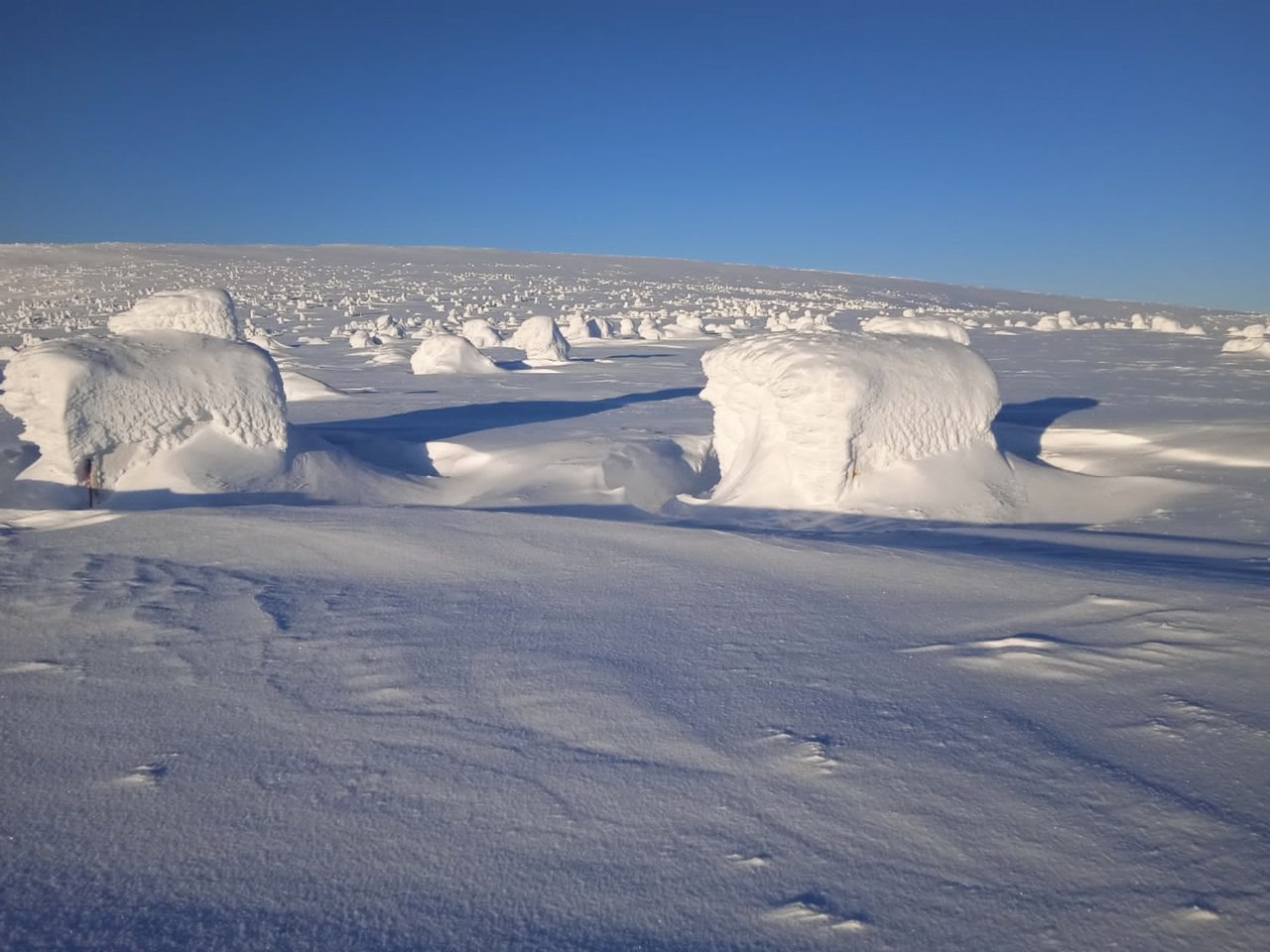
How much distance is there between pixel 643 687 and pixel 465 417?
12.9 meters

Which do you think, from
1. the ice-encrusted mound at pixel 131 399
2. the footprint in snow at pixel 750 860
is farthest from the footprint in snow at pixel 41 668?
the ice-encrusted mound at pixel 131 399

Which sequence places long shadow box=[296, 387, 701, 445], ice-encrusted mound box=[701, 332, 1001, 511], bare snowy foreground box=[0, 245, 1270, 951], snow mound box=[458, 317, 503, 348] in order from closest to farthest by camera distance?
bare snowy foreground box=[0, 245, 1270, 951] → ice-encrusted mound box=[701, 332, 1001, 511] → long shadow box=[296, 387, 701, 445] → snow mound box=[458, 317, 503, 348]

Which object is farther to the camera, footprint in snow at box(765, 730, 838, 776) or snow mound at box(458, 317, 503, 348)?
snow mound at box(458, 317, 503, 348)

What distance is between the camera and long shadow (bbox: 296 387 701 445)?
45.3ft

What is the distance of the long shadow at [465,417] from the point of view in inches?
543

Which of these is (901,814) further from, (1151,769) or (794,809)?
(1151,769)

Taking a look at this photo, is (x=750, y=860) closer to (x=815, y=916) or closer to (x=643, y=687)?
(x=815, y=916)

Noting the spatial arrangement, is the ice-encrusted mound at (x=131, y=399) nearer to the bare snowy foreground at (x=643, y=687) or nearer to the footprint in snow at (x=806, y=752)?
the bare snowy foreground at (x=643, y=687)

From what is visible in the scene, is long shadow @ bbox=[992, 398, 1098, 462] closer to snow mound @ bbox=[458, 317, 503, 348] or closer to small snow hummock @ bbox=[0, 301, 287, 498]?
small snow hummock @ bbox=[0, 301, 287, 498]

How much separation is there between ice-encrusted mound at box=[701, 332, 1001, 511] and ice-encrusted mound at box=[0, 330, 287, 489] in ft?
18.0

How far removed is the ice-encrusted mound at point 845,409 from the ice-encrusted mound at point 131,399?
549 cm

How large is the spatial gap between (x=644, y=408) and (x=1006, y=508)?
903 cm

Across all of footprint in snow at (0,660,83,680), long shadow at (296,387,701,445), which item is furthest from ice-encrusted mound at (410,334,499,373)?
footprint in snow at (0,660,83,680)

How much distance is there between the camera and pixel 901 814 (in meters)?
2.77
